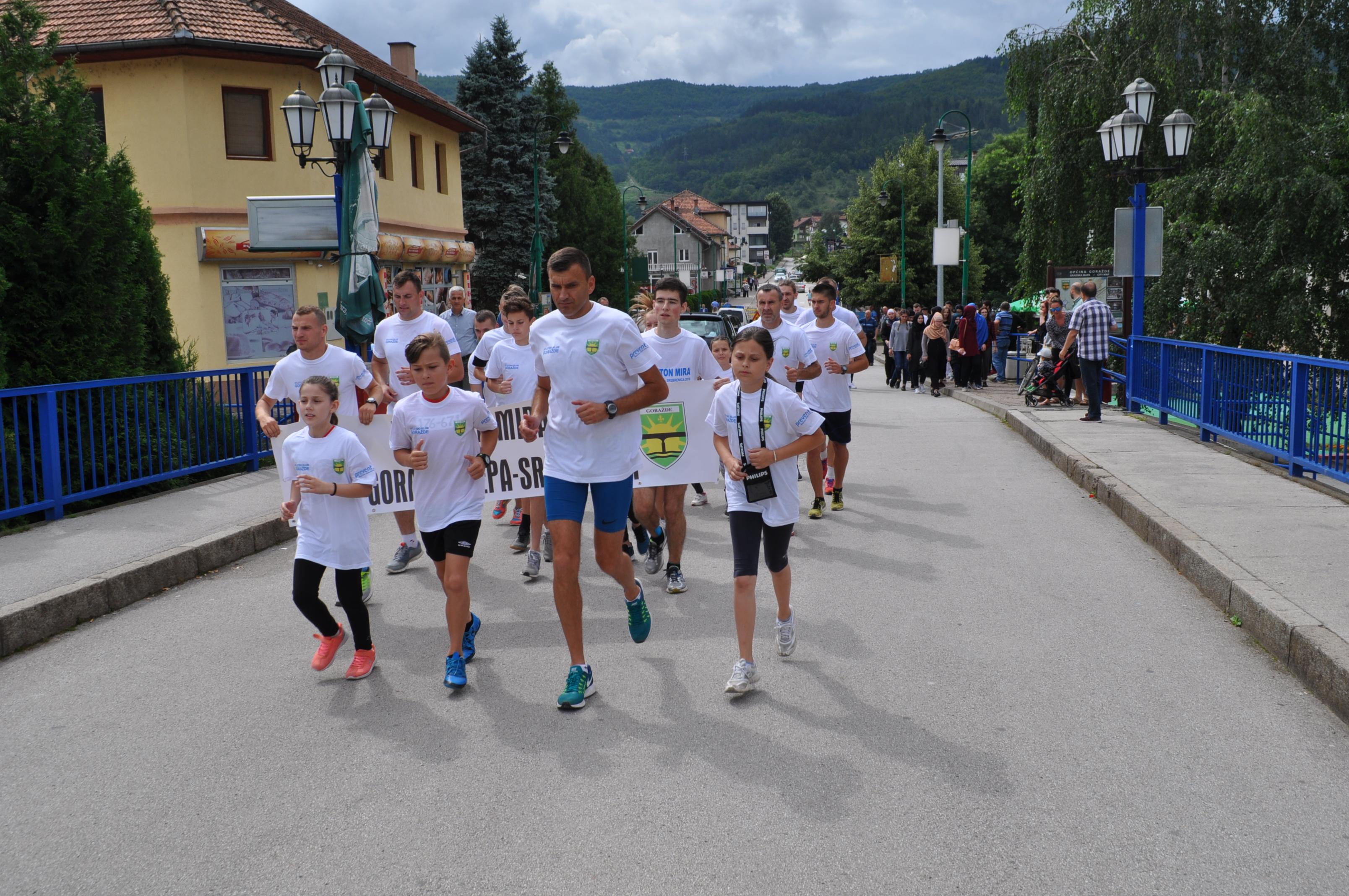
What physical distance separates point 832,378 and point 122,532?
566 centimetres

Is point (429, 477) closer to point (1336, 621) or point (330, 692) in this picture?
point (330, 692)

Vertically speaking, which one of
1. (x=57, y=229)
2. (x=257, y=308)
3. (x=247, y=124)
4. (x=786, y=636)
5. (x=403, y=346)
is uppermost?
(x=247, y=124)

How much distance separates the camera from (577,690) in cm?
503

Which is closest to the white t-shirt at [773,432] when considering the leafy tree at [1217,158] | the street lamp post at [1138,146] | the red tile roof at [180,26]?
the street lamp post at [1138,146]

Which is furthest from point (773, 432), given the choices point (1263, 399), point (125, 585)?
point (1263, 399)

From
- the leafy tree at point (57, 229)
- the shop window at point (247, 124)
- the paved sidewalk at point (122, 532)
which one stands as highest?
the shop window at point (247, 124)

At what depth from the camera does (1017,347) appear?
90.9ft

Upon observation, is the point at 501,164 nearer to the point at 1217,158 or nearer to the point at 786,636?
the point at 1217,158

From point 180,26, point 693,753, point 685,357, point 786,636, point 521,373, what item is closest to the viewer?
point 693,753

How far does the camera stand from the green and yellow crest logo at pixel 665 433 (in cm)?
813

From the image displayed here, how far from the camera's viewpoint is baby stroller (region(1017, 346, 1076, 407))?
61.2ft

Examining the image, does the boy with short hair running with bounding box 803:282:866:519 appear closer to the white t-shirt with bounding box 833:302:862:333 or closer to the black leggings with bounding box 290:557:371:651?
the white t-shirt with bounding box 833:302:862:333

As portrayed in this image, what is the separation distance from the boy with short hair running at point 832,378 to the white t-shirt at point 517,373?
8.30 feet

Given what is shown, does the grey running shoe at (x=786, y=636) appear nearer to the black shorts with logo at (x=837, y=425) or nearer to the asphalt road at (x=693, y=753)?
the asphalt road at (x=693, y=753)
